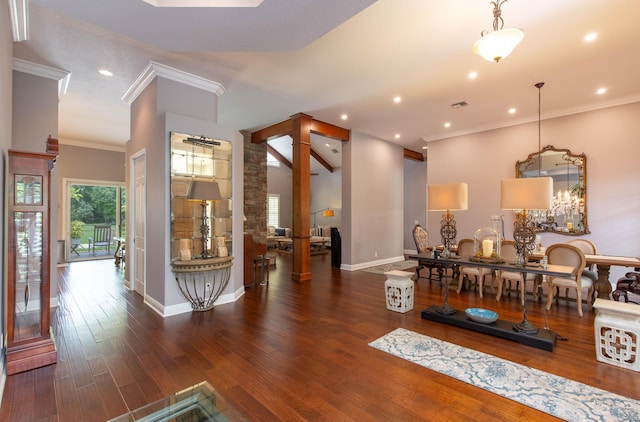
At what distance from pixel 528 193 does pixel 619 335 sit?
1488mm

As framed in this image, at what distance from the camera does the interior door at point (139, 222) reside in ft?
15.8

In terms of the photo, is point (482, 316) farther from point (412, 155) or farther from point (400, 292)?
point (412, 155)

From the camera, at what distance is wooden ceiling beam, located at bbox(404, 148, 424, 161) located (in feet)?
31.2

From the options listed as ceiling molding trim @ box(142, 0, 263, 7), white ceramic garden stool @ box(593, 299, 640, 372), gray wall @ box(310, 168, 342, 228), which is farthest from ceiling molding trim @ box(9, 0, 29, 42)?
gray wall @ box(310, 168, 342, 228)

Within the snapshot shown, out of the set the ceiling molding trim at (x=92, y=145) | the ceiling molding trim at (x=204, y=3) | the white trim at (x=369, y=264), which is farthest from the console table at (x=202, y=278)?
the ceiling molding trim at (x=92, y=145)

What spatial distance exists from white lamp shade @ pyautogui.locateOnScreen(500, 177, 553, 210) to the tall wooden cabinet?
4674mm

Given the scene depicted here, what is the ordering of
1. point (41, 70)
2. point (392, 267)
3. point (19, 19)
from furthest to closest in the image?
point (392, 267) → point (41, 70) → point (19, 19)

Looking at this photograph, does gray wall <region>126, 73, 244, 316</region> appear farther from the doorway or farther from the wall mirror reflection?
the doorway

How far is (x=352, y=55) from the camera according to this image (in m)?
3.94

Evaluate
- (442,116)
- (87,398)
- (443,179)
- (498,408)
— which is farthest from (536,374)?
(443,179)

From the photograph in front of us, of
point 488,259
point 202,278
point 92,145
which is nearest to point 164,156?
point 202,278

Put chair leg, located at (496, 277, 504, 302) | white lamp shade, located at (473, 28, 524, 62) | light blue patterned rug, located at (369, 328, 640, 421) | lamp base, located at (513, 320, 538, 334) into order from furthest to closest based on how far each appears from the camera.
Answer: chair leg, located at (496, 277, 504, 302) < lamp base, located at (513, 320, 538, 334) < white lamp shade, located at (473, 28, 524, 62) < light blue patterned rug, located at (369, 328, 640, 421)

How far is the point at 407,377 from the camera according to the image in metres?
2.51

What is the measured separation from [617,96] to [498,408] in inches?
241
